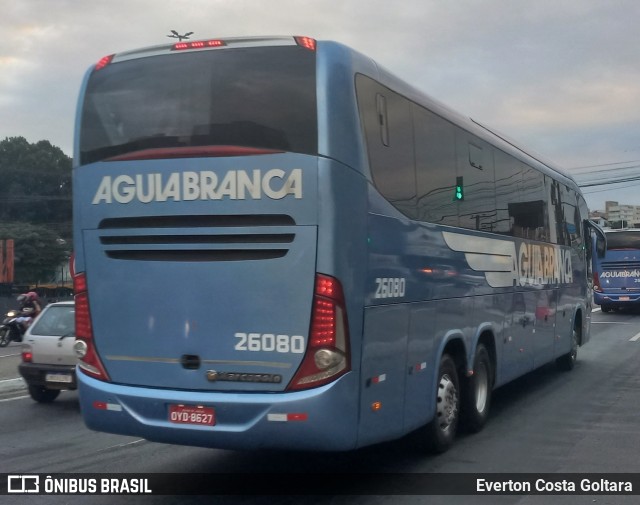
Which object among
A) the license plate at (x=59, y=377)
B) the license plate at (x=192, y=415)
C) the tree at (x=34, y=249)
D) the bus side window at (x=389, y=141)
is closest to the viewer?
the license plate at (x=192, y=415)

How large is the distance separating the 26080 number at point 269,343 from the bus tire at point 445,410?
242cm

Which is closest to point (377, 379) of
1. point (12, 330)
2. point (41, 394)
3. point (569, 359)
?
point (41, 394)

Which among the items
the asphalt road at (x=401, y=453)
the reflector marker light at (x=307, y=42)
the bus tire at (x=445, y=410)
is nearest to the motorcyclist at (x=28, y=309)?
the asphalt road at (x=401, y=453)

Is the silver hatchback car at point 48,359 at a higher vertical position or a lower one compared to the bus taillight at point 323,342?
lower

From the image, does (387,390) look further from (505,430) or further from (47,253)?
(47,253)

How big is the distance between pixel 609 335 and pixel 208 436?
61.9 feet

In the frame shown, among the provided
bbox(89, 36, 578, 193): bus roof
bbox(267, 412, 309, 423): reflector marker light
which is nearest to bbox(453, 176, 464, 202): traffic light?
bbox(89, 36, 578, 193): bus roof

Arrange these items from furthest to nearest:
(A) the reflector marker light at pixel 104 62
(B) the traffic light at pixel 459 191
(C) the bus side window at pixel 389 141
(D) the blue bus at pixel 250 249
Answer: (B) the traffic light at pixel 459 191 → (A) the reflector marker light at pixel 104 62 → (C) the bus side window at pixel 389 141 → (D) the blue bus at pixel 250 249

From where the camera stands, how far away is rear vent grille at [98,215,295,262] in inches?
248

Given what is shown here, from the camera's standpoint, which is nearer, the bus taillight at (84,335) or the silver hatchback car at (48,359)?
the bus taillight at (84,335)

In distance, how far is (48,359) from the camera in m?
12.1

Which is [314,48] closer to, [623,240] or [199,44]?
[199,44]

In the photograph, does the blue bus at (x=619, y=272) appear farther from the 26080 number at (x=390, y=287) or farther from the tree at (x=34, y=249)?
the tree at (x=34, y=249)

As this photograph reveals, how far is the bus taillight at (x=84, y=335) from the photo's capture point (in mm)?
6949
